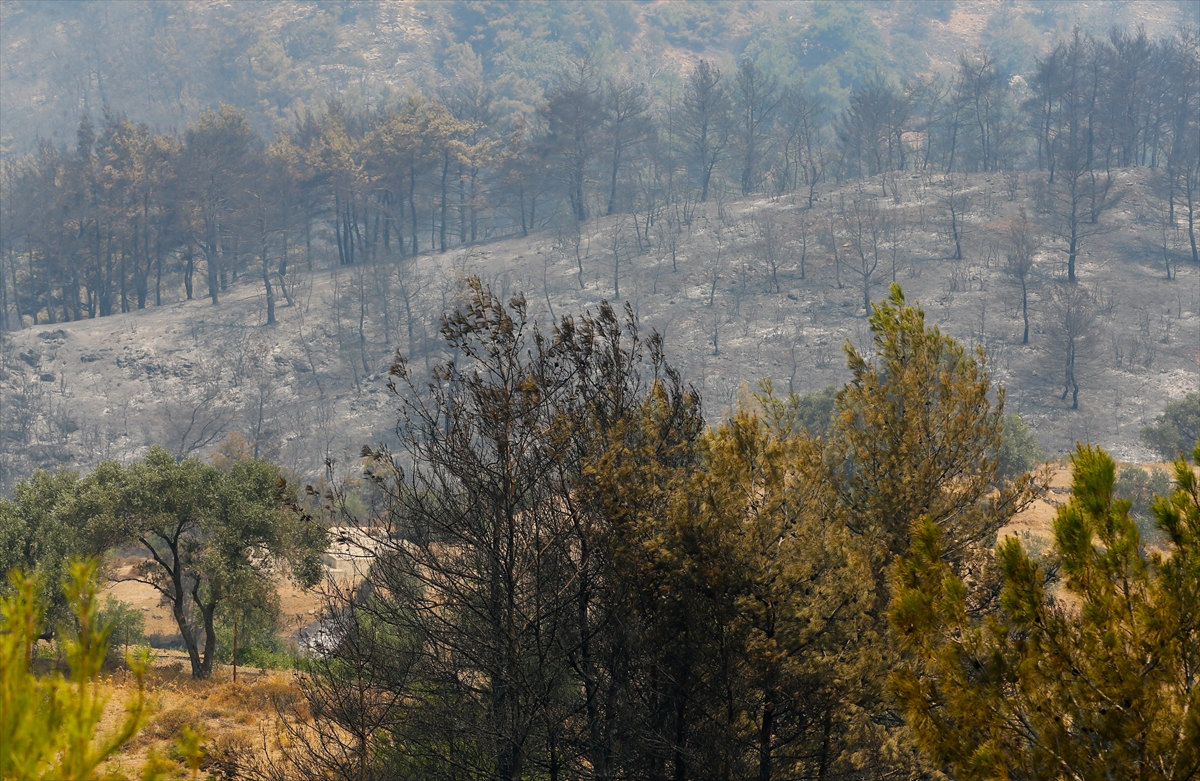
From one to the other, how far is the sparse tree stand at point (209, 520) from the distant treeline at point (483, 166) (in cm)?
5858

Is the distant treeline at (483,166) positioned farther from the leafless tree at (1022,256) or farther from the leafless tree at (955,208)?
the leafless tree at (955,208)

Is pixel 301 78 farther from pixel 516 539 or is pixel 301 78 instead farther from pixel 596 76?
pixel 516 539

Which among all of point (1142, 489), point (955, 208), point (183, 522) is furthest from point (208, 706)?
point (955, 208)

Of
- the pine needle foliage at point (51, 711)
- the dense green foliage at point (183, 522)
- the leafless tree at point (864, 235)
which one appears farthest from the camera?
the leafless tree at point (864, 235)

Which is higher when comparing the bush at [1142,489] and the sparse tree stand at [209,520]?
the sparse tree stand at [209,520]

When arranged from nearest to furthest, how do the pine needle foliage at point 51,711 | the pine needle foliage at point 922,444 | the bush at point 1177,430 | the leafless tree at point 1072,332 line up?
1. the pine needle foliage at point 51,711
2. the pine needle foliage at point 922,444
3. the bush at point 1177,430
4. the leafless tree at point 1072,332

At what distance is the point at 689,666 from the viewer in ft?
35.2

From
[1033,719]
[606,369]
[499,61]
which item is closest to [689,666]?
[606,369]

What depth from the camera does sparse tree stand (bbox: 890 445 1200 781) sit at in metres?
4.53

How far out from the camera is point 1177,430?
45.0 metres

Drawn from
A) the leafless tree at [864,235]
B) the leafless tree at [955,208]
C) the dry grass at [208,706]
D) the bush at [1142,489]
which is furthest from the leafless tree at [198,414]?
the leafless tree at [955,208]

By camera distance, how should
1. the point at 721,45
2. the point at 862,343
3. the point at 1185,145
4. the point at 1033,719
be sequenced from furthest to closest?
the point at 721,45 → the point at 1185,145 → the point at 862,343 → the point at 1033,719

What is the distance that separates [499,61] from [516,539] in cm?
16325

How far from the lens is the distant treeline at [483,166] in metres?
80.2
